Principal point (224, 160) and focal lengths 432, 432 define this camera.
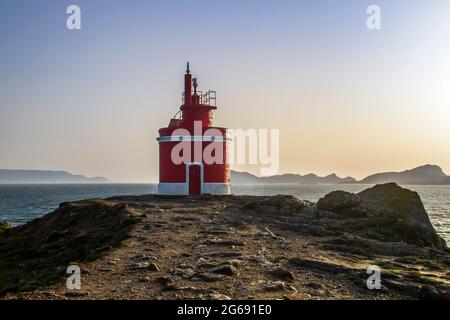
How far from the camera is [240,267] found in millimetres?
12344

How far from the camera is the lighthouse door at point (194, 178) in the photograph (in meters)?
32.4

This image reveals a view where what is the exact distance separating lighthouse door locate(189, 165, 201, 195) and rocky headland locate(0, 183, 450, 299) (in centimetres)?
335

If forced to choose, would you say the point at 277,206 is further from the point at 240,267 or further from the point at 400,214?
the point at 240,267

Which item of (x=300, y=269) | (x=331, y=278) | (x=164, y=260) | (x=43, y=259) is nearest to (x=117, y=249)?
(x=164, y=260)

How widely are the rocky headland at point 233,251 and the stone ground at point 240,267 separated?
0.03m

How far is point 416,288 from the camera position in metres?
11.1

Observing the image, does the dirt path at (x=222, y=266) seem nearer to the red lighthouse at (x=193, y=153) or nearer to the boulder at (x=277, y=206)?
the boulder at (x=277, y=206)

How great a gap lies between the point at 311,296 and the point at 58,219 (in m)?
19.2

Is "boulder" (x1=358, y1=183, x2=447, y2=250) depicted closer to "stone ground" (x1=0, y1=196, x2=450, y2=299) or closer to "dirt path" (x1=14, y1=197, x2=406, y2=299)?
"stone ground" (x1=0, y1=196, x2=450, y2=299)

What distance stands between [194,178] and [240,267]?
2038 cm

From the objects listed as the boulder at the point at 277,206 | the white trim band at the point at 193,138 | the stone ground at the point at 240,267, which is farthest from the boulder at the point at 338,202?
the white trim band at the point at 193,138

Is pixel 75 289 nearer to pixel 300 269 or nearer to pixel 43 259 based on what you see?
pixel 300 269

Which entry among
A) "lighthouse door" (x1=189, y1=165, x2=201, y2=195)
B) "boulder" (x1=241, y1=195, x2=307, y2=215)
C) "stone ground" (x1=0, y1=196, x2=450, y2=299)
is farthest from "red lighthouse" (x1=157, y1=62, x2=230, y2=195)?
"stone ground" (x1=0, y1=196, x2=450, y2=299)

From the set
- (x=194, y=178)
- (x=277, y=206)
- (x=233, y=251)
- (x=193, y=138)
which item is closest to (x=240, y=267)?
(x=233, y=251)
